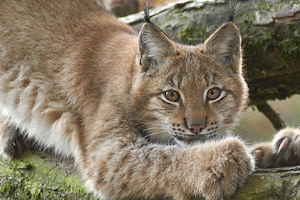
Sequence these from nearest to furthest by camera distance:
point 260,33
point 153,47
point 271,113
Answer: point 153,47
point 260,33
point 271,113

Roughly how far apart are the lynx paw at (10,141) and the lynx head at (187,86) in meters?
1.89

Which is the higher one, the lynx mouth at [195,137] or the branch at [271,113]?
the lynx mouth at [195,137]

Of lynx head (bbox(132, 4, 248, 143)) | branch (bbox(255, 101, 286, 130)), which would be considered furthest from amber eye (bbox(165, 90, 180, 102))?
branch (bbox(255, 101, 286, 130))

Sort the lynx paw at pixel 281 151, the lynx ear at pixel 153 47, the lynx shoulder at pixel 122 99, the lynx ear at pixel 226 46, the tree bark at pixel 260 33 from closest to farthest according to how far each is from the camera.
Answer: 1. the lynx shoulder at pixel 122 99
2. the lynx paw at pixel 281 151
3. the lynx ear at pixel 153 47
4. the lynx ear at pixel 226 46
5. the tree bark at pixel 260 33

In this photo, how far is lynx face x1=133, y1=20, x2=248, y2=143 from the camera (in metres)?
4.42

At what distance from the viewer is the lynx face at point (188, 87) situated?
174 inches

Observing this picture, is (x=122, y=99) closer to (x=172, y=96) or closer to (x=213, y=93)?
(x=172, y=96)

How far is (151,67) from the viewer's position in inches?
191

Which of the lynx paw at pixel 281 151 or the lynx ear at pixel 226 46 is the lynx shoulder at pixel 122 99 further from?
the lynx paw at pixel 281 151

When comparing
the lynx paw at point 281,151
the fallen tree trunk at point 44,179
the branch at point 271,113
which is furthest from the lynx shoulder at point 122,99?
the branch at point 271,113

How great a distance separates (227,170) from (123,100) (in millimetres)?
1694

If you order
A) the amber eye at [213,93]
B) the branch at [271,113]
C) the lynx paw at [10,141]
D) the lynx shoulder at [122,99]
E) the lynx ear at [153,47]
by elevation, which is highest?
the lynx ear at [153,47]

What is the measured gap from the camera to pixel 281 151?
4.25 meters

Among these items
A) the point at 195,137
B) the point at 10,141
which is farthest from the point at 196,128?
the point at 10,141
